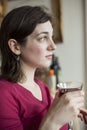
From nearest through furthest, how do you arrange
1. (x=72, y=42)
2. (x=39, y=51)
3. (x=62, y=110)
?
(x=62, y=110) < (x=39, y=51) < (x=72, y=42)

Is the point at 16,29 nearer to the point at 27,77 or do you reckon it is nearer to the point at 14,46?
the point at 14,46

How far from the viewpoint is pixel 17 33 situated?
102cm

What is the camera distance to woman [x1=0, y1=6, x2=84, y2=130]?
92cm

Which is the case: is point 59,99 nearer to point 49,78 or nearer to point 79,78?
point 49,78

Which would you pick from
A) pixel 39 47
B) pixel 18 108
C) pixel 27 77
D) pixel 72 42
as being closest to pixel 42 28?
pixel 39 47

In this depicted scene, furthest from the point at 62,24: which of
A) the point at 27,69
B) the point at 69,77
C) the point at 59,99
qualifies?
the point at 59,99

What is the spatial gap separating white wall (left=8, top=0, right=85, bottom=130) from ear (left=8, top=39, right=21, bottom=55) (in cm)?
117

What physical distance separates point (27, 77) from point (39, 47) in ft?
0.42

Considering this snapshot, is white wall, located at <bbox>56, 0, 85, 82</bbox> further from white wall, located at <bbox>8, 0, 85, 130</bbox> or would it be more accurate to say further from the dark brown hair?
the dark brown hair

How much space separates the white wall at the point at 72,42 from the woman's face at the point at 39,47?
1135 millimetres

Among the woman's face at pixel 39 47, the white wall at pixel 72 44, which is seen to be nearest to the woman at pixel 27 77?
the woman's face at pixel 39 47

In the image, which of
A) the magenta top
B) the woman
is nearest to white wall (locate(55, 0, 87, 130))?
the woman

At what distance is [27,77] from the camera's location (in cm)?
107

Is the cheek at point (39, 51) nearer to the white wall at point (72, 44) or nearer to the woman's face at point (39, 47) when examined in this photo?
the woman's face at point (39, 47)
